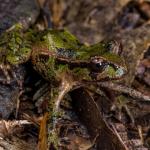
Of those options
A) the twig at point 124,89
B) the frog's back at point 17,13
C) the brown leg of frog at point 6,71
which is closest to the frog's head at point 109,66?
the twig at point 124,89

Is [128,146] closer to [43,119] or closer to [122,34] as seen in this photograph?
[43,119]

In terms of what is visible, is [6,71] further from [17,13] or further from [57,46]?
[17,13]

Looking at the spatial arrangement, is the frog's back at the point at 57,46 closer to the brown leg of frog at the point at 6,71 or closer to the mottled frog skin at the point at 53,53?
the mottled frog skin at the point at 53,53


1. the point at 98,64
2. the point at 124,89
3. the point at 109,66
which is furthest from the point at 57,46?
the point at 124,89

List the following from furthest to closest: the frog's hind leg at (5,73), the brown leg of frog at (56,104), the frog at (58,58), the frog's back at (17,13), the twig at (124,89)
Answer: the frog's back at (17,13)
the twig at (124,89)
the frog's hind leg at (5,73)
the frog at (58,58)
the brown leg of frog at (56,104)

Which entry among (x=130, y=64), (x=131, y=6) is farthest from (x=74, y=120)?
(x=131, y=6)

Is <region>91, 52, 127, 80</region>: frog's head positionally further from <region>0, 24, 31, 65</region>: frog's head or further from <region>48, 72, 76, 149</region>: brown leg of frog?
<region>0, 24, 31, 65</region>: frog's head

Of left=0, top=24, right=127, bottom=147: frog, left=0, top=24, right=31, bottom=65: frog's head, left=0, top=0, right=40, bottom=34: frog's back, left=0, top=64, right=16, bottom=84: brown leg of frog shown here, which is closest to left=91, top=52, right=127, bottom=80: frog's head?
left=0, top=24, right=127, bottom=147: frog
